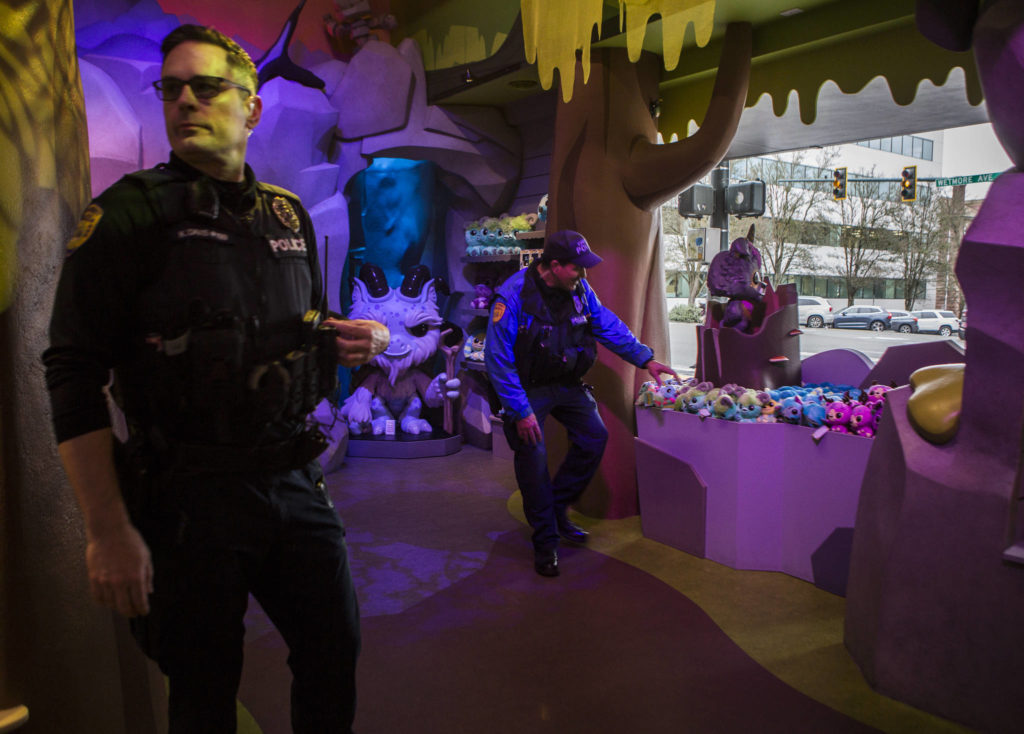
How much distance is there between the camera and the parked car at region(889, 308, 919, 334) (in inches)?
169

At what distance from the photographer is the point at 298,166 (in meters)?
5.25

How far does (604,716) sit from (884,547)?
3.34 feet

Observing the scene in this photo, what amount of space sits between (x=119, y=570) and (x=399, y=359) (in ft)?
15.0

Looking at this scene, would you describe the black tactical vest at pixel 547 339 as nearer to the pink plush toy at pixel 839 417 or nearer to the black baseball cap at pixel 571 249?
the black baseball cap at pixel 571 249

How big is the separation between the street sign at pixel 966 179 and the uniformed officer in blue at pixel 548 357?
6.11 ft

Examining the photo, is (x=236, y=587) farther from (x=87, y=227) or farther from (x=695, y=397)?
(x=695, y=397)

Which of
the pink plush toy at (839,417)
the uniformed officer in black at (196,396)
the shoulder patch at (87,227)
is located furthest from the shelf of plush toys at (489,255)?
the shoulder patch at (87,227)

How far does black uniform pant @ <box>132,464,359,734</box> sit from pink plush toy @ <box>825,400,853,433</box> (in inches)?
89.4

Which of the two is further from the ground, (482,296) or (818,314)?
(482,296)

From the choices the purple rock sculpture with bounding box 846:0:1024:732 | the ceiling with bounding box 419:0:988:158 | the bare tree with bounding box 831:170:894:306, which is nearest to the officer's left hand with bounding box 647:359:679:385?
the purple rock sculpture with bounding box 846:0:1024:732

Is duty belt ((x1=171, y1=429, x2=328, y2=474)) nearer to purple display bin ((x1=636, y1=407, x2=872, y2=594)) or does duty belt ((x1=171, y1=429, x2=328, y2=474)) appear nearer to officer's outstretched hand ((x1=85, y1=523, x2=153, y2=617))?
officer's outstretched hand ((x1=85, y1=523, x2=153, y2=617))

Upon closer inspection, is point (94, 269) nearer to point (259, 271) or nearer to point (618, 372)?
point (259, 271)

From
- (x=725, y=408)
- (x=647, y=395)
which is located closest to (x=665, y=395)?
(x=647, y=395)

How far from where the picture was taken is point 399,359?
570 cm
